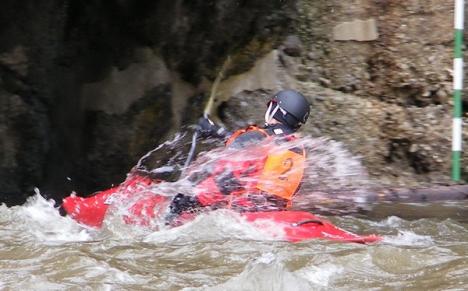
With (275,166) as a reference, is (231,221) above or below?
below

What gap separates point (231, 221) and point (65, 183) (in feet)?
8.71

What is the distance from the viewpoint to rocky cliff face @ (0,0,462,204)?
6500mm

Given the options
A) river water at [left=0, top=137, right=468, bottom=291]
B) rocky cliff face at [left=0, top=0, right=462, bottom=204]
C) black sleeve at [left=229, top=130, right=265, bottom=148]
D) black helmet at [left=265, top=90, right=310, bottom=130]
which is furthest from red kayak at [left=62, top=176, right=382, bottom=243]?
rocky cliff face at [left=0, top=0, right=462, bottom=204]

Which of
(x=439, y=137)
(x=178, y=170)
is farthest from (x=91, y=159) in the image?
(x=439, y=137)

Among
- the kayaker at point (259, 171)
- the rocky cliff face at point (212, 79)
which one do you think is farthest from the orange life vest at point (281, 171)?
the rocky cliff face at point (212, 79)

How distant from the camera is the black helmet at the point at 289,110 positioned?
498 cm

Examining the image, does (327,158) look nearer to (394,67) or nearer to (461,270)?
(394,67)

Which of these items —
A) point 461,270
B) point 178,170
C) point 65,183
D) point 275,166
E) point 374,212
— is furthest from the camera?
point 65,183

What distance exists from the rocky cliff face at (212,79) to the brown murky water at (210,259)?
130 cm

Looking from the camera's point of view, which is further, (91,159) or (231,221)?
(91,159)

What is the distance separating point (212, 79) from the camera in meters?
7.27

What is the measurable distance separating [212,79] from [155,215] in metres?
2.57

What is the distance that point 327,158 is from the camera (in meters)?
6.70

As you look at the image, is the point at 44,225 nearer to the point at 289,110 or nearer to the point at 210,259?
the point at 210,259
